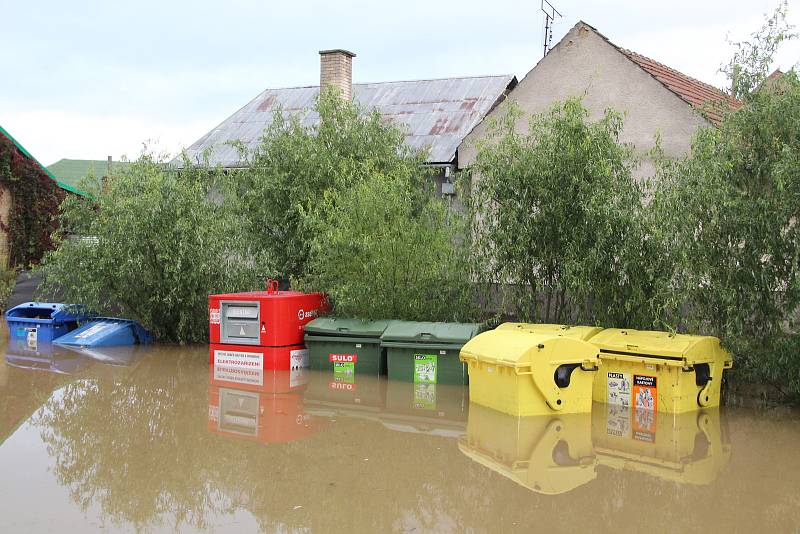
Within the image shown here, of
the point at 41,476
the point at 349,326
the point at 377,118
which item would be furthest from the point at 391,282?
the point at 41,476

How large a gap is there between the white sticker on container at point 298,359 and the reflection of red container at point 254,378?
2.8 inches

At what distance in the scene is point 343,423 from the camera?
8.42m

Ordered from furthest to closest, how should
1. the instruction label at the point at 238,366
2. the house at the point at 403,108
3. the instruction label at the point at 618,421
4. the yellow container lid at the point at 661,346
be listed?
1. the house at the point at 403,108
2. the instruction label at the point at 238,366
3. the yellow container lid at the point at 661,346
4. the instruction label at the point at 618,421

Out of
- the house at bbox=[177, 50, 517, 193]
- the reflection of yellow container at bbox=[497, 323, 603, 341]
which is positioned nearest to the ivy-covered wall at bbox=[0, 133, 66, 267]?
the house at bbox=[177, 50, 517, 193]

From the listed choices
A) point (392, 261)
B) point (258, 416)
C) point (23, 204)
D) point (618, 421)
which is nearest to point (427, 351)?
point (392, 261)

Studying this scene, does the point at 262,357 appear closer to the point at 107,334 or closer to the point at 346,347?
the point at 346,347

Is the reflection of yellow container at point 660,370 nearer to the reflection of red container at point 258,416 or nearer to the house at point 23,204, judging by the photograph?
the reflection of red container at point 258,416

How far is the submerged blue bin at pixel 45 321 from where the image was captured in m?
14.7

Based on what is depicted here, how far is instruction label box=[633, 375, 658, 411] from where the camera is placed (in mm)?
8922

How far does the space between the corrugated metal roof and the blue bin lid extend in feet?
16.3

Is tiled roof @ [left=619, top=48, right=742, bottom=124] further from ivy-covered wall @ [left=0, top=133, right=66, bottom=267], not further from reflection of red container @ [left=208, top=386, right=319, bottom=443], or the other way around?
ivy-covered wall @ [left=0, top=133, right=66, bottom=267]

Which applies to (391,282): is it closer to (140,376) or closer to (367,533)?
(140,376)

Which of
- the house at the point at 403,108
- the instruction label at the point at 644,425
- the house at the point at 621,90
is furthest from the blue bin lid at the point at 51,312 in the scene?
the instruction label at the point at 644,425

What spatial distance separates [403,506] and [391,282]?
6.02m
